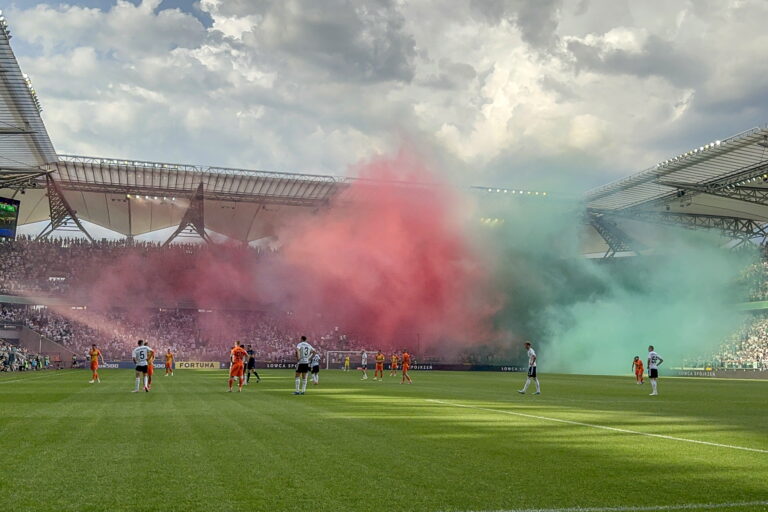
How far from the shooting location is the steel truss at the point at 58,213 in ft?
202

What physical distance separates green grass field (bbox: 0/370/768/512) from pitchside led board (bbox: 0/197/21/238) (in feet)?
123

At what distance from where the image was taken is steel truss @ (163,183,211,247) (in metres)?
65.7

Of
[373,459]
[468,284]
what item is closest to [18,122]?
[468,284]

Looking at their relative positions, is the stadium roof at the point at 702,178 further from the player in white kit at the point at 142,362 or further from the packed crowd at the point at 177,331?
the player in white kit at the point at 142,362

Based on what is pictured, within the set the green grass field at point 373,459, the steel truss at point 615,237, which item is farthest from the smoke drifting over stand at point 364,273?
the green grass field at point 373,459

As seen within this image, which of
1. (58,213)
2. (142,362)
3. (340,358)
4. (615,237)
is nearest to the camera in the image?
(142,362)

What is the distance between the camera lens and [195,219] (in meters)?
66.9

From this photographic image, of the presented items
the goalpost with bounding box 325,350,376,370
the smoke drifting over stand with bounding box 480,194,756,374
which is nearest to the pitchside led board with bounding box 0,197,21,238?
the goalpost with bounding box 325,350,376,370

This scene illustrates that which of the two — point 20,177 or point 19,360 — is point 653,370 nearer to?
point 19,360

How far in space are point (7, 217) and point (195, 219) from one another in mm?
19205

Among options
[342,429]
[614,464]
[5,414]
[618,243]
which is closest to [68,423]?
[5,414]

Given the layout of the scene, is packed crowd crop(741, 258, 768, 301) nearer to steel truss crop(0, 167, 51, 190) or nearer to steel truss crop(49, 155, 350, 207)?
steel truss crop(49, 155, 350, 207)

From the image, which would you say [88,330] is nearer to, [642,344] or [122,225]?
[122,225]

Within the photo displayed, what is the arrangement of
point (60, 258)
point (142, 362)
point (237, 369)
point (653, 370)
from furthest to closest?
point (60, 258) < point (653, 370) < point (237, 369) < point (142, 362)
